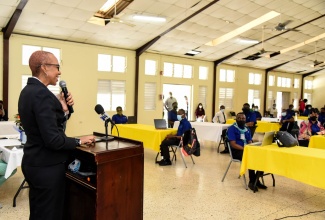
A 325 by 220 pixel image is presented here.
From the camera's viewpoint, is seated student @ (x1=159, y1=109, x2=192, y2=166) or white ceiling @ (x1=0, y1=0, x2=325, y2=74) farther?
white ceiling @ (x1=0, y1=0, x2=325, y2=74)

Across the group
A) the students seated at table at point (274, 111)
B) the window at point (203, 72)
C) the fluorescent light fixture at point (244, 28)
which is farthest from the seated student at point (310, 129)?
the students seated at table at point (274, 111)

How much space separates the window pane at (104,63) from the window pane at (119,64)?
0.19m

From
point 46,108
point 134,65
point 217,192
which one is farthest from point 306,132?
point 134,65

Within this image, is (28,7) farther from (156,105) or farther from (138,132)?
(156,105)

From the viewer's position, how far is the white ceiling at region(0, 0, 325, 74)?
6637 mm

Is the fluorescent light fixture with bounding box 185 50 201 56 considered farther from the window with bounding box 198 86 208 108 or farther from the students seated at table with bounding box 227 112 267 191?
the students seated at table with bounding box 227 112 267 191

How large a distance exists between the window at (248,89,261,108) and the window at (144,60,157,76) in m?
6.19

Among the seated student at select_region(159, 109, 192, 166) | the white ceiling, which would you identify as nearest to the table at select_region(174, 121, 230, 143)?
the seated student at select_region(159, 109, 192, 166)

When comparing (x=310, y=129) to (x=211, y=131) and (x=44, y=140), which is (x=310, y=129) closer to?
(x=211, y=131)

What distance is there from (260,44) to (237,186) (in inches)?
329

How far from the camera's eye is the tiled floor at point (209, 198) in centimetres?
316

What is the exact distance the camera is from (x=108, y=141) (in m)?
2.06

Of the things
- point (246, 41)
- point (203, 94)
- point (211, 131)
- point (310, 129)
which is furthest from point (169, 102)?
point (310, 129)

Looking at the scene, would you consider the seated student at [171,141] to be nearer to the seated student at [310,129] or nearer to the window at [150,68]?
the seated student at [310,129]
